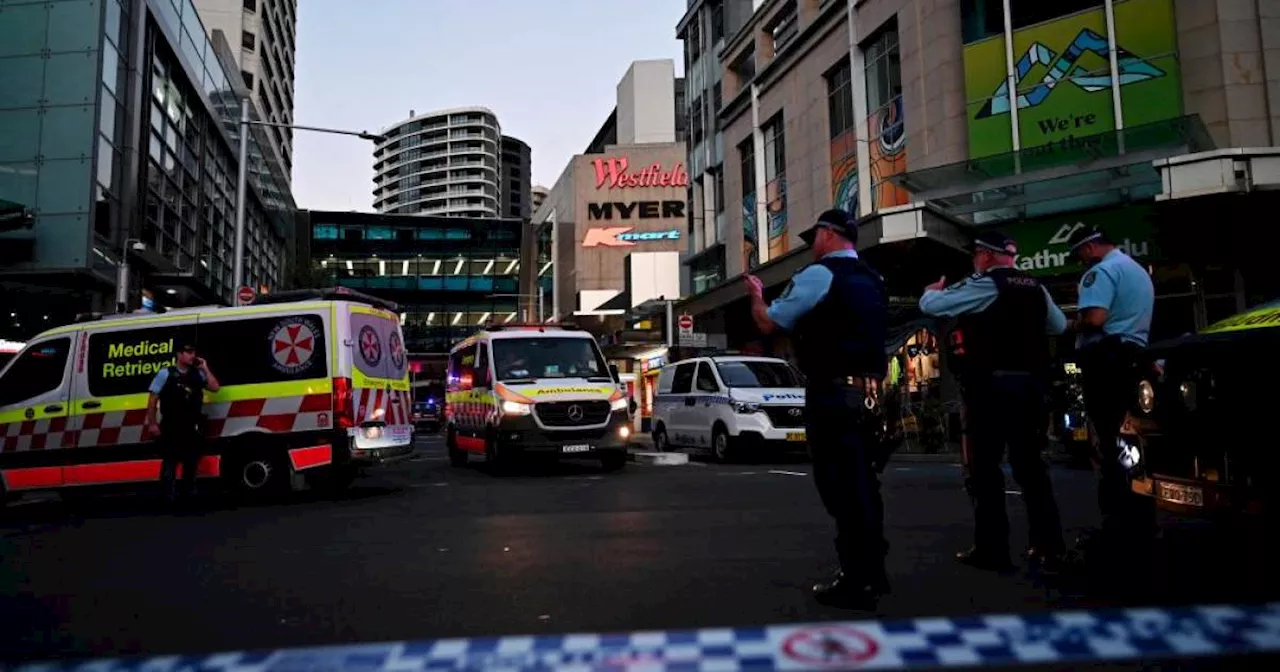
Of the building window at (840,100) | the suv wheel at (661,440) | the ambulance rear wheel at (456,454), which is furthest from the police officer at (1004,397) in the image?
the building window at (840,100)

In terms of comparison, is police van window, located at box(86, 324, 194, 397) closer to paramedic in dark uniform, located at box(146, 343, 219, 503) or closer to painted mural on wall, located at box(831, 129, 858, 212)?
paramedic in dark uniform, located at box(146, 343, 219, 503)

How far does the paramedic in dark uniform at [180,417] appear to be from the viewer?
8742mm

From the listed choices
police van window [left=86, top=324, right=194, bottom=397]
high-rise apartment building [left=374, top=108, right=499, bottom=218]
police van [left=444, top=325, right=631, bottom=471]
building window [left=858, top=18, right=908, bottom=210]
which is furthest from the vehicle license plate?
high-rise apartment building [left=374, top=108, right=499, bottom=218]

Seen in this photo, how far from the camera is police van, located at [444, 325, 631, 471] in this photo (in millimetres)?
12141

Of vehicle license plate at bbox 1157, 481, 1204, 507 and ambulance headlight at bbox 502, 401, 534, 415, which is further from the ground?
ambulance headlight at bbox 502, 401, 534, 415

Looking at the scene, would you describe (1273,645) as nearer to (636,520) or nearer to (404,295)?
(636,520)

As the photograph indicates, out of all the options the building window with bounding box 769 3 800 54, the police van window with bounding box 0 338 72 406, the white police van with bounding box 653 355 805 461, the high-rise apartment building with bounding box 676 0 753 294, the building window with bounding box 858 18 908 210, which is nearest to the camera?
the police van window with bounding box 0 338 72 406

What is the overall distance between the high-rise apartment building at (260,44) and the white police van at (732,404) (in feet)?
140

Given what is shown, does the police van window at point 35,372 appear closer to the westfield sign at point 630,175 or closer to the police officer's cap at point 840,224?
the police officer's cap at point 840,224

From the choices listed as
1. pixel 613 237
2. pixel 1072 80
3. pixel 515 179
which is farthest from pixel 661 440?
pixel 515 179

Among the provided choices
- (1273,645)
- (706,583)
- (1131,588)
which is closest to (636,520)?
(706,583)

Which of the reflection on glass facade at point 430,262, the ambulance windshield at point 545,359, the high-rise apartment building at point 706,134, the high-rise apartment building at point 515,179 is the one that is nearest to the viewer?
the ambulance windshield at point 545,359

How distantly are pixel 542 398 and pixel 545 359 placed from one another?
1065 millimetres

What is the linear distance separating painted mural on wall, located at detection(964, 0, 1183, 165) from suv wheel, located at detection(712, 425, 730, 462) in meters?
7.79
